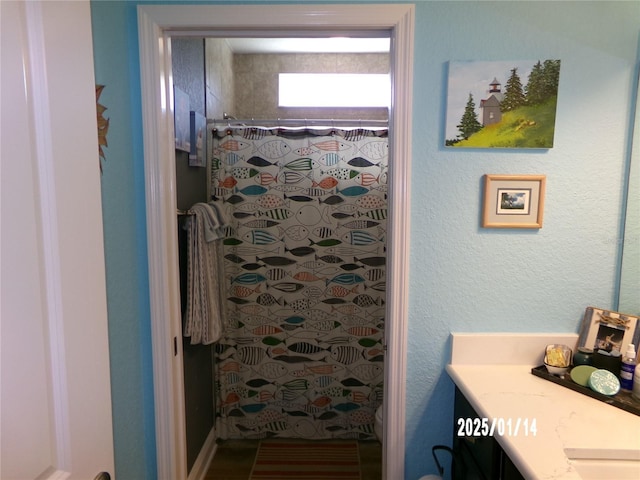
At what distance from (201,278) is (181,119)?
0.73m

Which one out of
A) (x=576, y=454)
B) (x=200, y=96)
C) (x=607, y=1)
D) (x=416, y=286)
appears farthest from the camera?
(x=200, y=96)

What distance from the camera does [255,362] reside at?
245 cm

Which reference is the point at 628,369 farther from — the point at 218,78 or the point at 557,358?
the point at 218,78

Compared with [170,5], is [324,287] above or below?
below

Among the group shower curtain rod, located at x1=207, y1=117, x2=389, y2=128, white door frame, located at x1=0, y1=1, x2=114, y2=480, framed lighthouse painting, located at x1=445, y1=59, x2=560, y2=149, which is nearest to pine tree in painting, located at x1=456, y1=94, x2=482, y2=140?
framed lighthouse painting, located at x1=445, y1=59, x2=560, y2=149

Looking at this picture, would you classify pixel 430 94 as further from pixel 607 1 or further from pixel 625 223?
pixel 625 223

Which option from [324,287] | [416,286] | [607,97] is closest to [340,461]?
[324,287]

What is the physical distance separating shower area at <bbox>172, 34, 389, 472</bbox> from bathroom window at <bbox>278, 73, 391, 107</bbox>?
2.41 ft

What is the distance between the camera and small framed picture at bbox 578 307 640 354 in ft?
4.27

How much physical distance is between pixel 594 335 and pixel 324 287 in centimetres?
136

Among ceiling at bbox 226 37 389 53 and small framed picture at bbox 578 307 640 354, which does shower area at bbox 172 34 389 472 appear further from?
small framed picture at bbox 578 307 640 354

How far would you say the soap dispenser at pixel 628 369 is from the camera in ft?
4.02

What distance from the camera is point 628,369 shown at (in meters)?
1.23

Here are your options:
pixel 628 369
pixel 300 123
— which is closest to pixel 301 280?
pixel 300 123
